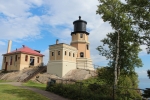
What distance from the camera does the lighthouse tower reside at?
3242 centimetres

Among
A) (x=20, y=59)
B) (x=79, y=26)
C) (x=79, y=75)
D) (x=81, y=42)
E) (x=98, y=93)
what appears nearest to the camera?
(x=98, y=93)

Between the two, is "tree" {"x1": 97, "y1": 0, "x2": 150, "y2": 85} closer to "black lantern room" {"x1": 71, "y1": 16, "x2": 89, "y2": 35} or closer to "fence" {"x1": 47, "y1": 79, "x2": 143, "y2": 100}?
"fence" {"x1": 47, "y1": 79, "x2": 143, "y2": 100}

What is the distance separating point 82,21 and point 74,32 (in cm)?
333

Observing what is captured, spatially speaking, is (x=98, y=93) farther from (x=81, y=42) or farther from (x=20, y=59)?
(x=20, y=59)

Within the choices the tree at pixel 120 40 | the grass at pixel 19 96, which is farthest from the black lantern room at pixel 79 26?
the grass at pixel 19 96

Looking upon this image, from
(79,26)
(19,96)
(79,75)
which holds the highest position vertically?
(79,26)

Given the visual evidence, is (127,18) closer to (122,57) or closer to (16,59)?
(122,57)

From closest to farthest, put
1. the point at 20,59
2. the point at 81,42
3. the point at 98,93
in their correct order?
1. the point at 98,93
2. the point at 20,59
3. the point at 81,42

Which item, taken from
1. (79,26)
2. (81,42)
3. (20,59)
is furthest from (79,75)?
(20,59)

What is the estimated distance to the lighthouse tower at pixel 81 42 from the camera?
32.4 meters

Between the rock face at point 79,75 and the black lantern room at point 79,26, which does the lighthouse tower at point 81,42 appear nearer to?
the black lantern room at point 79,26

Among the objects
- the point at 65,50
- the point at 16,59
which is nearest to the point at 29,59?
the point at 16,59

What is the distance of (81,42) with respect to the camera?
3403 cm

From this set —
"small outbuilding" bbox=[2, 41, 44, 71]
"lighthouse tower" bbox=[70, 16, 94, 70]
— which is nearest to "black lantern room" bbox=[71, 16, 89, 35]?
"lighthouse tower" bbox=[70, 16, 94, 70]
